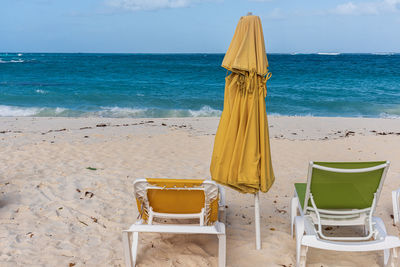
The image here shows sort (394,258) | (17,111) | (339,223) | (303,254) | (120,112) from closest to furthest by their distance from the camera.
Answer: (394,258) < (303,254) < (339,223) < (17,111) < (120,112)

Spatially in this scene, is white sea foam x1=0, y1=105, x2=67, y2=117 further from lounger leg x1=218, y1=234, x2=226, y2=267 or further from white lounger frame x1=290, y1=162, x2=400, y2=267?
white lounger frame x1=290, y1=162, x2=400, y2=267

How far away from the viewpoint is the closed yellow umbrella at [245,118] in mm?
3098

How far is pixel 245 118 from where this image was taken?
10.5 ft

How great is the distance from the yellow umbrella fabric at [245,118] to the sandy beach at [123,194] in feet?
2.80

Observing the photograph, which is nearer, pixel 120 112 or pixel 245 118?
pixel 245 118

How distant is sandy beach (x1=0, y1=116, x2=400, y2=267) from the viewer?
11.3 ft

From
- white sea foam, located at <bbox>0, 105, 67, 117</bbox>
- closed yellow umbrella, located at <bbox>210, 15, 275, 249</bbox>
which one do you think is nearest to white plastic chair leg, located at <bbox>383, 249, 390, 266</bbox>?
closed yellow umbrella, located at <bbox>210, 15, 275, 249</bbox>

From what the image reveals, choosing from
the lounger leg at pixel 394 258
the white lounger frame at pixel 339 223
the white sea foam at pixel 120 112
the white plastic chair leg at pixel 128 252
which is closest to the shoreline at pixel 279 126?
the white sea foam at pixel 120 112

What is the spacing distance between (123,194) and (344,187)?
10.2ft

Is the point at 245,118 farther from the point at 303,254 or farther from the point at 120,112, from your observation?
the point at 120,112

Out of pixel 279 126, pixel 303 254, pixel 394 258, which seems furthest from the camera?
pixel 279 126

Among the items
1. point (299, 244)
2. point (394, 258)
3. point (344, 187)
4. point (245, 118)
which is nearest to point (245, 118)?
point (245, 118)

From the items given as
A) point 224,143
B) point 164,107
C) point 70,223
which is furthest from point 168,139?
point 164,107

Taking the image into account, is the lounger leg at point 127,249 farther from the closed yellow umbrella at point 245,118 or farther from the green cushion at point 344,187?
the green cushion at point 344,187
